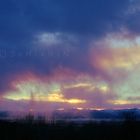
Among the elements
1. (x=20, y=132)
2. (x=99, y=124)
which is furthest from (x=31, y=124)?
(x=99, y=124)

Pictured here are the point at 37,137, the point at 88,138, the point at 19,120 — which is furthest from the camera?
the point at 19,120

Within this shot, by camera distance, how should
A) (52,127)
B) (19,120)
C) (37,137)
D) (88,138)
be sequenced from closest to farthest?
1. (37,137)
2. (88,138)
3. (19,120)
4. (52,127)

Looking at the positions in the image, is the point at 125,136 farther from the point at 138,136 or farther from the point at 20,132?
the point at 20,132

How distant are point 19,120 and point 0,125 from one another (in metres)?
2.29

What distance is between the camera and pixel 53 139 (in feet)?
174

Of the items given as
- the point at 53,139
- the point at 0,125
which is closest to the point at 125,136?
the point at 53,139

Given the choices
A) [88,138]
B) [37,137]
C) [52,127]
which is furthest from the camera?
[52,127]

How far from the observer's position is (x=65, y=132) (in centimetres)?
5816

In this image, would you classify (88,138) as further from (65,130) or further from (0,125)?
(0,125)

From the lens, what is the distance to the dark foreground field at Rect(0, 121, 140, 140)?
51625mm

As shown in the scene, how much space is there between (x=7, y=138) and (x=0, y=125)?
841 centimetres

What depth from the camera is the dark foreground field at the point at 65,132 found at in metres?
51.6

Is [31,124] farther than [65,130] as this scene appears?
No

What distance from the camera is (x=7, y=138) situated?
5147 cm
